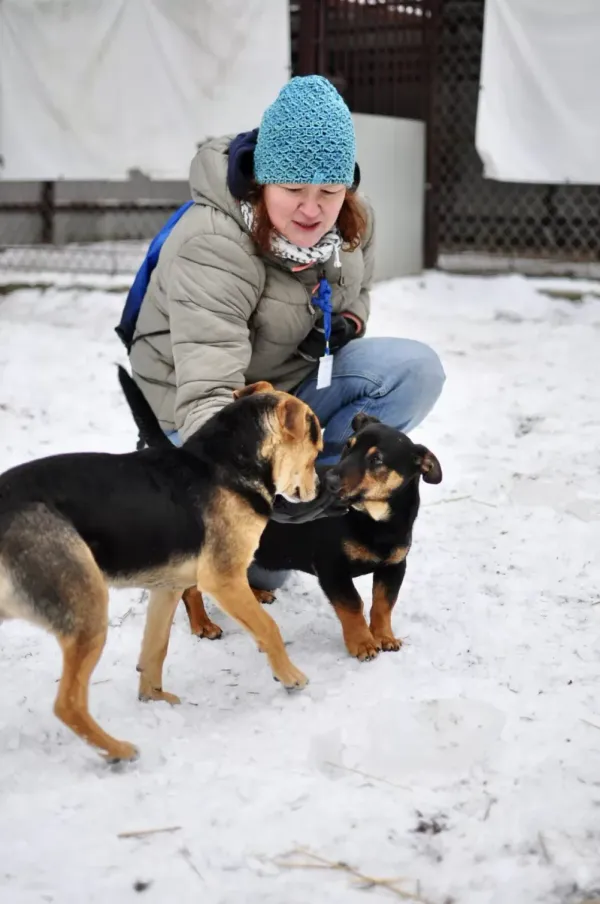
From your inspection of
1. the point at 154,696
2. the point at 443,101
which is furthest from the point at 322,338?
the point at 443,101

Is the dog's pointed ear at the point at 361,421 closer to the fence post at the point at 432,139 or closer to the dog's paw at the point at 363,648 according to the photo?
the dog's paw at the point at 363,648

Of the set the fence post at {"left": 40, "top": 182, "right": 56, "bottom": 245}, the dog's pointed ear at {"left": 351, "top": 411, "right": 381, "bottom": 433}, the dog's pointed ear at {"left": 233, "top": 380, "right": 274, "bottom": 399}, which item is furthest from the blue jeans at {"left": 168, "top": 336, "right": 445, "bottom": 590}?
the fence post at {"left": 40, "top": 182, "right": 56, "bottom": 245}

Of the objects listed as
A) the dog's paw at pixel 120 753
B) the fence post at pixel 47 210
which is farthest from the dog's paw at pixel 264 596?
the fence post at pixel 47 210

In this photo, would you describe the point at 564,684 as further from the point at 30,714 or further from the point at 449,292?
the point at 449,292

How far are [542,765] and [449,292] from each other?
630cm

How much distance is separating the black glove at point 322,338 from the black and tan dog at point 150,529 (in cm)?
63

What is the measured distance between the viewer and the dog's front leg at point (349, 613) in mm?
2895

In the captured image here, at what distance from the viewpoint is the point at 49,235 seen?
9.39 meters

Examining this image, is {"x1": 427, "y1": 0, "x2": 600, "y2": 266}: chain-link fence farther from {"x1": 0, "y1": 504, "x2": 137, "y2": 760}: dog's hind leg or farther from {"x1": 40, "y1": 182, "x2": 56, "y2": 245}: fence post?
{"x1": 0, "y1": 504, "x2": 137, "y2": 760}: dog's hind leg

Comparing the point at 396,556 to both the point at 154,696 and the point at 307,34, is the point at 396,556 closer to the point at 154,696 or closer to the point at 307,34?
the point at 154,696

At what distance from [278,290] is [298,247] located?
0.19 m

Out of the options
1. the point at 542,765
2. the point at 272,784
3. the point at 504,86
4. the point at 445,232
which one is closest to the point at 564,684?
the point at 542,765

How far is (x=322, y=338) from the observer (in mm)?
3264

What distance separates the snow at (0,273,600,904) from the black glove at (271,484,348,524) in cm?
43
